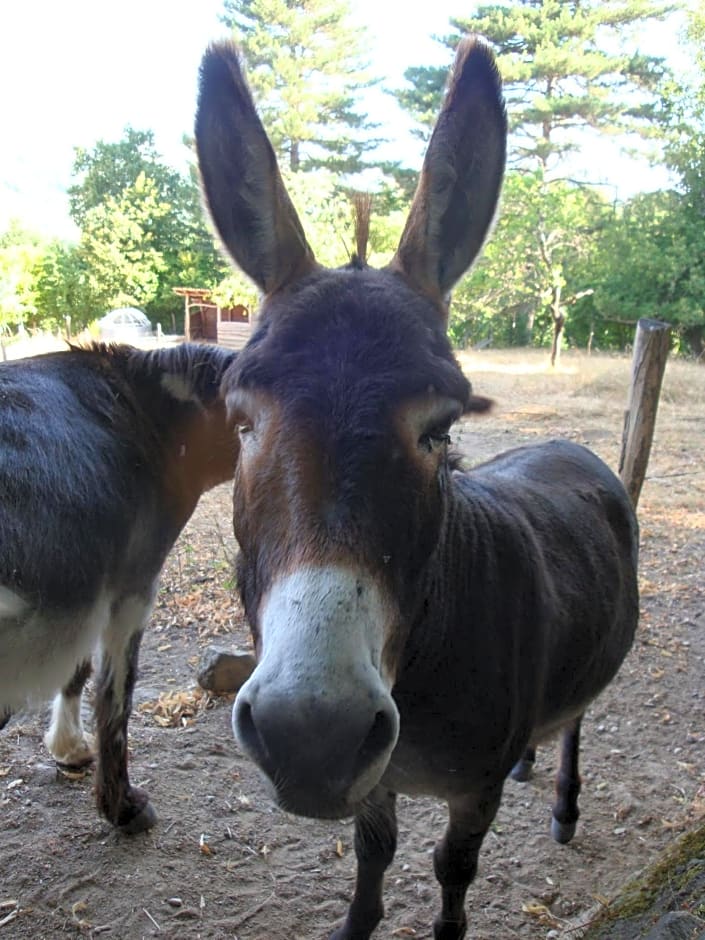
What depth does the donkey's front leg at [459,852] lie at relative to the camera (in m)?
2.14

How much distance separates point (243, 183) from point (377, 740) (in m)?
1.56

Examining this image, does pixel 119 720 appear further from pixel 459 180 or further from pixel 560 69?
pixel 560 69

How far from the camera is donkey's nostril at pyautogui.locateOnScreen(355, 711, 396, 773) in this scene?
1223 mm

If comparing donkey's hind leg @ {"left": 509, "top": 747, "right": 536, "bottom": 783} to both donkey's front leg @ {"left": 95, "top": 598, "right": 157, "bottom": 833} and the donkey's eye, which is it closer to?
donkey's front leg @ {"left": 95, "top": 598, "right": 157, "bottom": 833}

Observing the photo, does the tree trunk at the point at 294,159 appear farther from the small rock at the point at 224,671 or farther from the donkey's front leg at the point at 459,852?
the donkey's front leg at the point at 459,852

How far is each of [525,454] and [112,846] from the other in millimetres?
2691

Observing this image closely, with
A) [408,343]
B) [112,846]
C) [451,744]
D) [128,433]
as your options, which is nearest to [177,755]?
[112,846]

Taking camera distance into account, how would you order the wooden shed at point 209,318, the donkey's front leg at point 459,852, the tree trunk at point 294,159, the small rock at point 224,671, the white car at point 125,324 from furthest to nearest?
the tree trunk at point 294,159 < the wooden shed at point 209,318 < the white car at point 125,324 < the small rock at point 224,671 < the donkey's front leg at point 459,852

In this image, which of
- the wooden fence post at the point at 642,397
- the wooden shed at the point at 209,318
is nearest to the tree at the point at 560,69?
the wooden shed at the point at 209,318

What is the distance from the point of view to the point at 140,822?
3.23 metres

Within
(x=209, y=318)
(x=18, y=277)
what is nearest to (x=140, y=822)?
(x=18, y=277)

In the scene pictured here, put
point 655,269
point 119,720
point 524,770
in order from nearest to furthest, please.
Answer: point 119,720 < point 524,770 < point 655,269

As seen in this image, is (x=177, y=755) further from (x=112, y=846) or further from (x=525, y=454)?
(x=525, y=454)

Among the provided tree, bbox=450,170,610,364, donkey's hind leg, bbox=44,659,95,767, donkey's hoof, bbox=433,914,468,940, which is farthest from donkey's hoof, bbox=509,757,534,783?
tree, bbox=450,170,610,364
